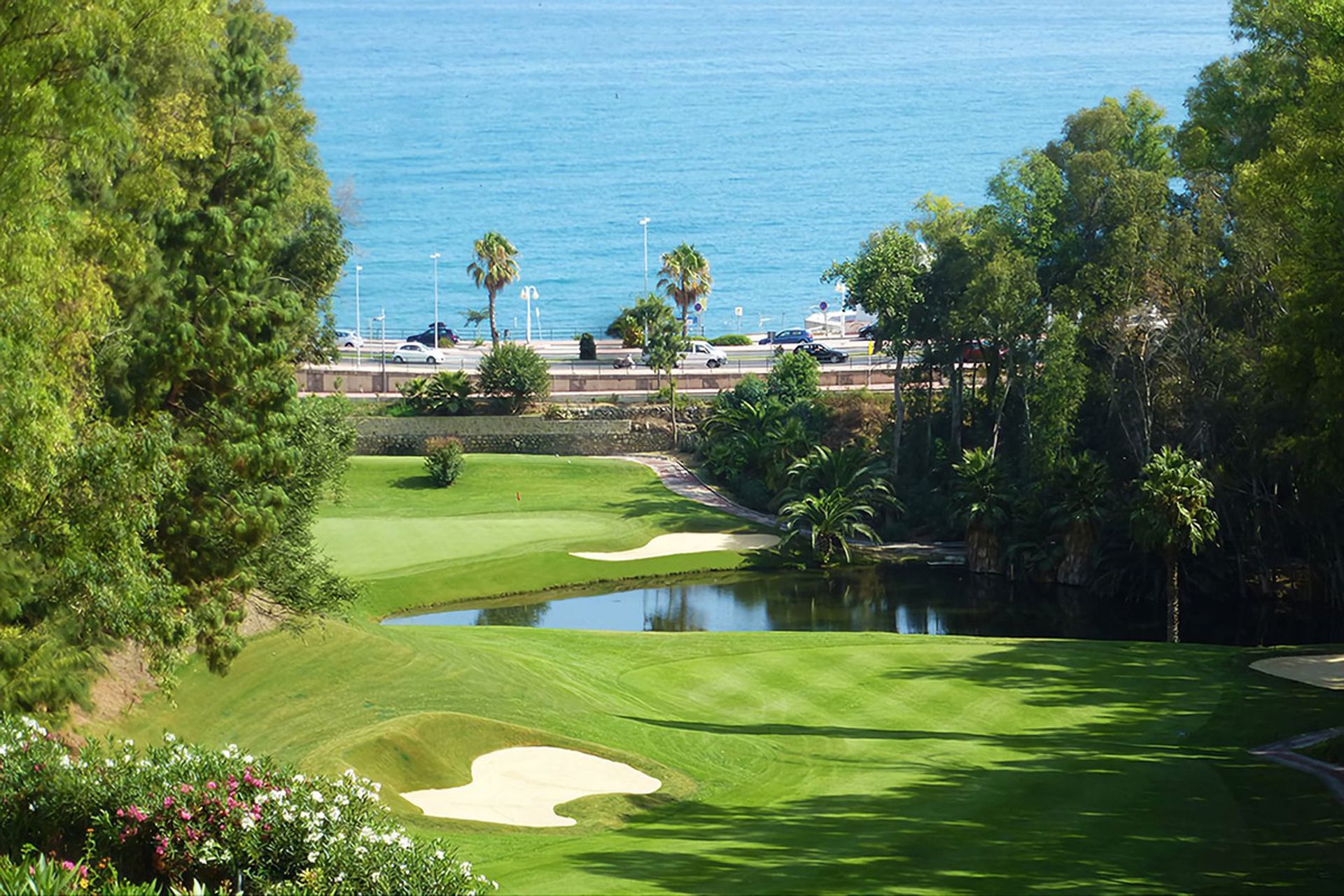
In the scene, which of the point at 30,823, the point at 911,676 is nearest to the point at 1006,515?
the point at 911,676

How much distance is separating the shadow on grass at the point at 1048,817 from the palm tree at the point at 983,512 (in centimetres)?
2403

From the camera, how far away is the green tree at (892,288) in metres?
63.9

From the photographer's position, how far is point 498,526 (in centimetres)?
5972

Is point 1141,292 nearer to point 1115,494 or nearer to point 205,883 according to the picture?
point 1115,494

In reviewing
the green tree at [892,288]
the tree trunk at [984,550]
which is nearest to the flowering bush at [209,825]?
the tree trunk at [984,550]

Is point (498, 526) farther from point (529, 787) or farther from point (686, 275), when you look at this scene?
point (529, 787)

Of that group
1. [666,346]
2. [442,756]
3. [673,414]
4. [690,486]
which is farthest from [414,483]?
[442,756]

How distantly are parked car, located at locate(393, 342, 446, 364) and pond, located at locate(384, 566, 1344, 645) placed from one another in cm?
3782

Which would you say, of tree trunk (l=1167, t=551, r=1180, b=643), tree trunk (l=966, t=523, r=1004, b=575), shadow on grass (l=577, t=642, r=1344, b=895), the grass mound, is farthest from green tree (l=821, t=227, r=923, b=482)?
the grass mound

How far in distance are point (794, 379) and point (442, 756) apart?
48356 millimetres

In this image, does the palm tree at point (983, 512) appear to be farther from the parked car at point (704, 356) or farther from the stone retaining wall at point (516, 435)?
the parked car at point (704, 356)

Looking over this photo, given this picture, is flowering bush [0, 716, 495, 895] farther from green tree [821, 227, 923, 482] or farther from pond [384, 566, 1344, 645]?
green tree [821, 227, 923, 482]

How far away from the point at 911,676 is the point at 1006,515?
24.3 meters

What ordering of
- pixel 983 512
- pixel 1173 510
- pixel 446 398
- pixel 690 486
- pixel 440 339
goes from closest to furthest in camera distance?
pixel 1173 510 → pixel 983 512 → pixel 690 486 → pixel 446 398 → pixel 440 339
